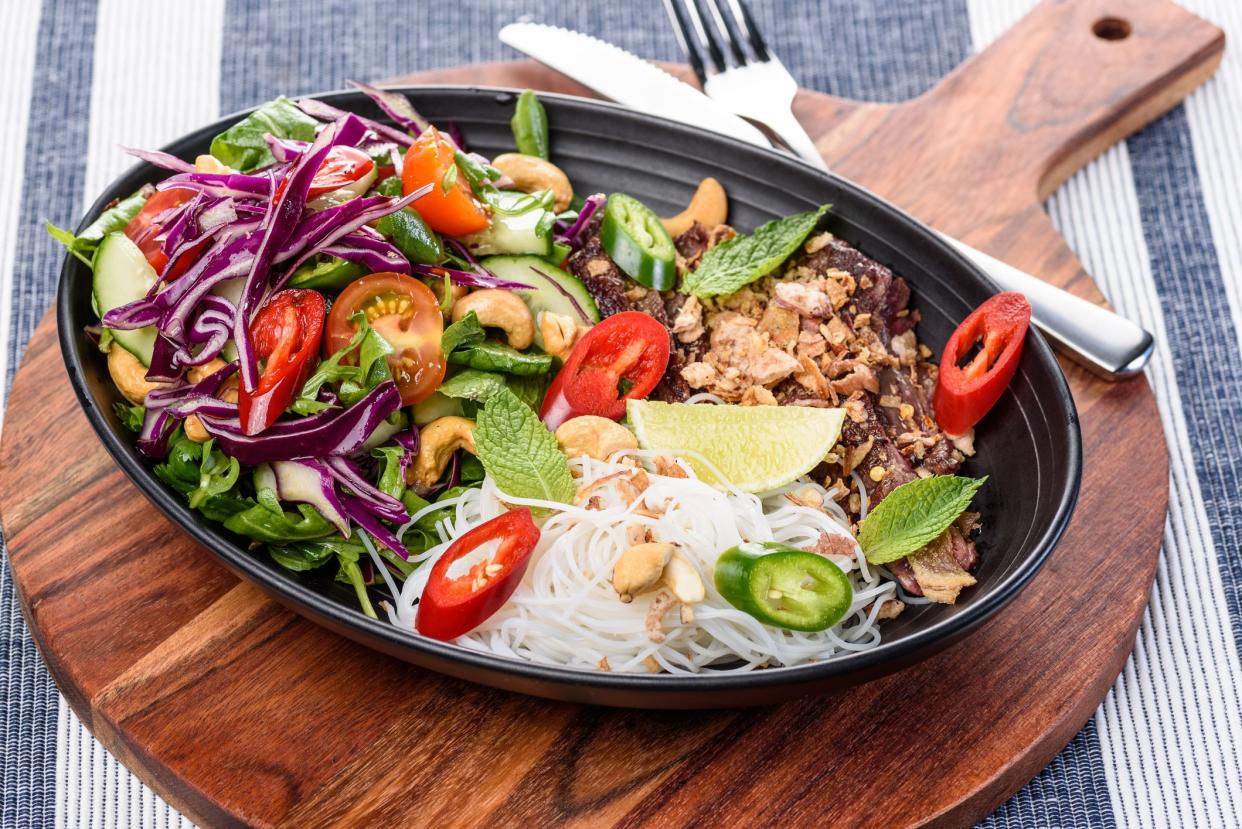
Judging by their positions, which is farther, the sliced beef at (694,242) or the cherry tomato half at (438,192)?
the sliced beef at (694,242)

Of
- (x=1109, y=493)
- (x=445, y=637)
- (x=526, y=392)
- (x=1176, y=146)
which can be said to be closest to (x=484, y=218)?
(x=526, y=392)

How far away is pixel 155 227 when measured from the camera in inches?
159

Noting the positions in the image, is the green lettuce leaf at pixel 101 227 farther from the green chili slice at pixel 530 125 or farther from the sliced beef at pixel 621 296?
the sliced beef at pixel 621 296

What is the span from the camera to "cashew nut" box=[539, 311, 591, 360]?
13.4 feet

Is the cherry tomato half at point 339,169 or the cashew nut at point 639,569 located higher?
the cherry tomato half at point 339,169

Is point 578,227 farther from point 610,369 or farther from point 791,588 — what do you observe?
Answer: point 791,588

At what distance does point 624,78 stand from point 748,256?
1.19m

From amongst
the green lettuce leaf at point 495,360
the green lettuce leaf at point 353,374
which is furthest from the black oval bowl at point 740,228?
the green lettuce leaf at point 495,360

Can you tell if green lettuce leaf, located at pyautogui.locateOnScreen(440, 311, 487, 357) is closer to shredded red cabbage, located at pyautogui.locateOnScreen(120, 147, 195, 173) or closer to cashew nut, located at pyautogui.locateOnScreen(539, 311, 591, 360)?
cashew nut, located at pyautogui.locateOnScreen(539, 311, 591, 360)

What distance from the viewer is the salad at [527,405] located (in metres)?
3.65

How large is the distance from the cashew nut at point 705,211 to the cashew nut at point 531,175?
0.41 m

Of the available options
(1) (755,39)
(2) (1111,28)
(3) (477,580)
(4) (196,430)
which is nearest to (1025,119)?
(2) (1111,28)

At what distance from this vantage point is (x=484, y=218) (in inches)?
167

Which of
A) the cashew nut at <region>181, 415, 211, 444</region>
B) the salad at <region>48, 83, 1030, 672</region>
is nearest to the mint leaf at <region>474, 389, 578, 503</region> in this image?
the salad at <region>48, 83, 1030, 672</region>
